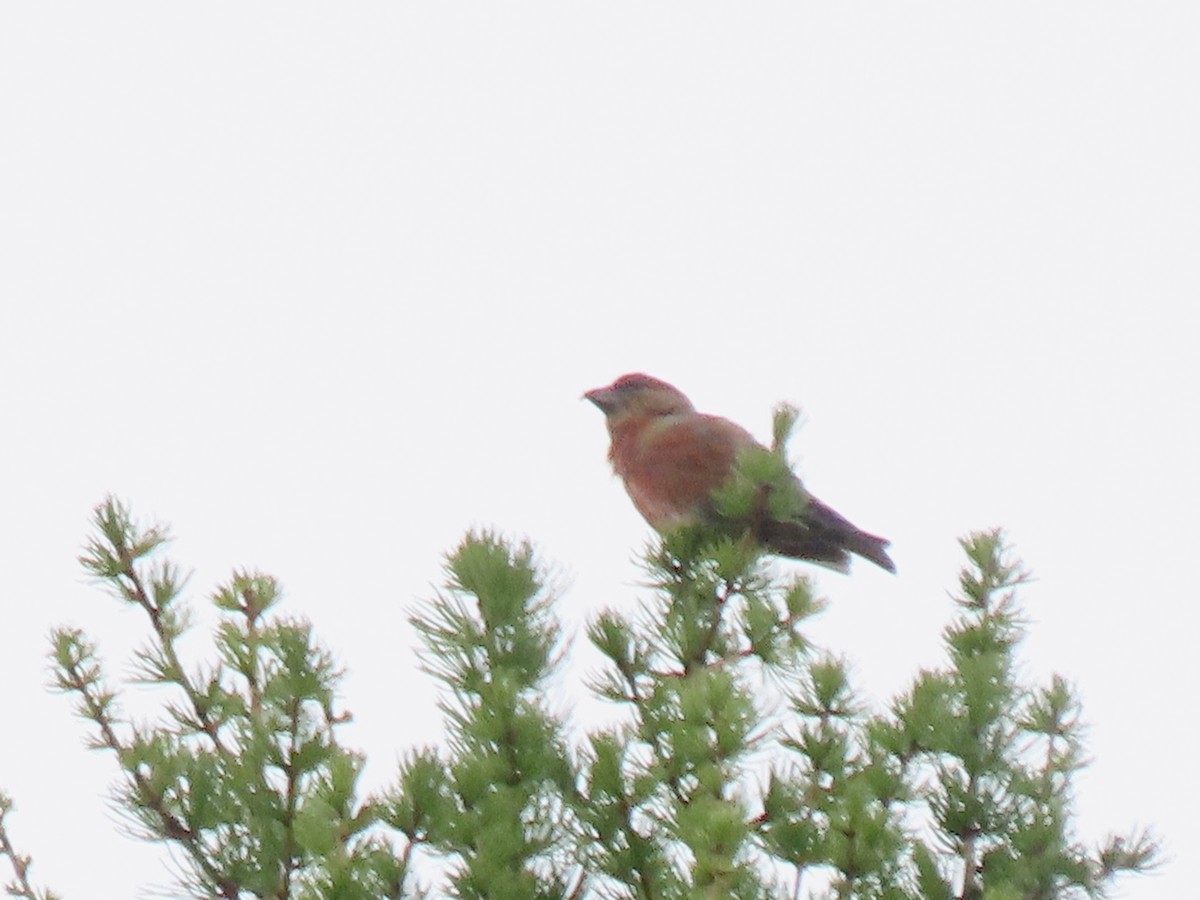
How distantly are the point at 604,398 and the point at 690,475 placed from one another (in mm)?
1168

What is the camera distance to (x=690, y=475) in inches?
209

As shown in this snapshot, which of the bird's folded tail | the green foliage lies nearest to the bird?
the bird's folded tail

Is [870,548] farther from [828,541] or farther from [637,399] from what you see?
[637,399]

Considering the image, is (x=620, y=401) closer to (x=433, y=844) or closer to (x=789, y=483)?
(x=789, y=483)

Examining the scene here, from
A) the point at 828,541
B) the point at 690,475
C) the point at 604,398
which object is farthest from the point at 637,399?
the point at 828,541

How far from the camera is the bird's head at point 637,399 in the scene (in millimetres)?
6188

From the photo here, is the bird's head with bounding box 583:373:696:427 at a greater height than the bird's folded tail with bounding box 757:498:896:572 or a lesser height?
Answer: greater

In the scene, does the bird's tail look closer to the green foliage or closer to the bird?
the bird

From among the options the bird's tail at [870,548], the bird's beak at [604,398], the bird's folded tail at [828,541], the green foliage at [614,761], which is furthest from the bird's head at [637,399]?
the green foliage at [614,761]

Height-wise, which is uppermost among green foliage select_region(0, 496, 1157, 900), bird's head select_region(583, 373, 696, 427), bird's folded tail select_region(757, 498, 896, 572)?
bird's head select_region(583, 373, 696, 427)

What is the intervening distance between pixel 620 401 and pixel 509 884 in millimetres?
3748

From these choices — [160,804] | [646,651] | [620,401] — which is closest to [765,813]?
[646,651]

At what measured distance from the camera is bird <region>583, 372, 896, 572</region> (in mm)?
5012

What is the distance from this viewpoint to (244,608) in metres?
3.34
